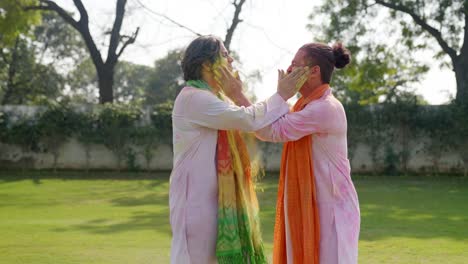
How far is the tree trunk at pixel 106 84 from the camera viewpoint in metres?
27.2

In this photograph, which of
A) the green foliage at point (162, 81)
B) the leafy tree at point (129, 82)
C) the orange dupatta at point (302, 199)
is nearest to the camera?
the orange dupatta at point (302, 199)

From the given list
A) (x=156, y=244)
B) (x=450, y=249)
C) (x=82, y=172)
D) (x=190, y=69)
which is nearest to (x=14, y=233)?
(x=156, y=244)

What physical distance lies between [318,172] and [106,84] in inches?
953

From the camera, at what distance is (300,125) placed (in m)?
4.04

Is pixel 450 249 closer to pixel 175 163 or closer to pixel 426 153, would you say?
pixel 175 163

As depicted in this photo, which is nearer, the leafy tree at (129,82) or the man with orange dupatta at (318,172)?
the man with orange dupatta at (318,172)

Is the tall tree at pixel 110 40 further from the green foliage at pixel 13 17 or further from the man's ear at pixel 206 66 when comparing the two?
the man's ear at pixel 206 66

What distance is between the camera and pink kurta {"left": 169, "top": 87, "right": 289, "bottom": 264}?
3.89 meters

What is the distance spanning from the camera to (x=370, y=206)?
13359 millimetres

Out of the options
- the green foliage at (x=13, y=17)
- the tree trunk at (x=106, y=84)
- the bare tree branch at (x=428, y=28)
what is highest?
the green foliage at (x=13, y=17)

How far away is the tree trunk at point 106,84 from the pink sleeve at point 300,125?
2356 cm

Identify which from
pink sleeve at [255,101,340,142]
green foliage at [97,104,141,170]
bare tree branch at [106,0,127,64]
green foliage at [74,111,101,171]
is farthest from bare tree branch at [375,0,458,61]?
pink sleeve at [255,101,340,142]

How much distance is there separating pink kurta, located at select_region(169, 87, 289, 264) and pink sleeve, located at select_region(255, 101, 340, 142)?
112mm

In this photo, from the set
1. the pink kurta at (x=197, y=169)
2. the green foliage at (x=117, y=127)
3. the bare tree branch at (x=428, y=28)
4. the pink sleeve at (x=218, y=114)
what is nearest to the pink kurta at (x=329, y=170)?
the pink sleeve at (x=218, y=114)
